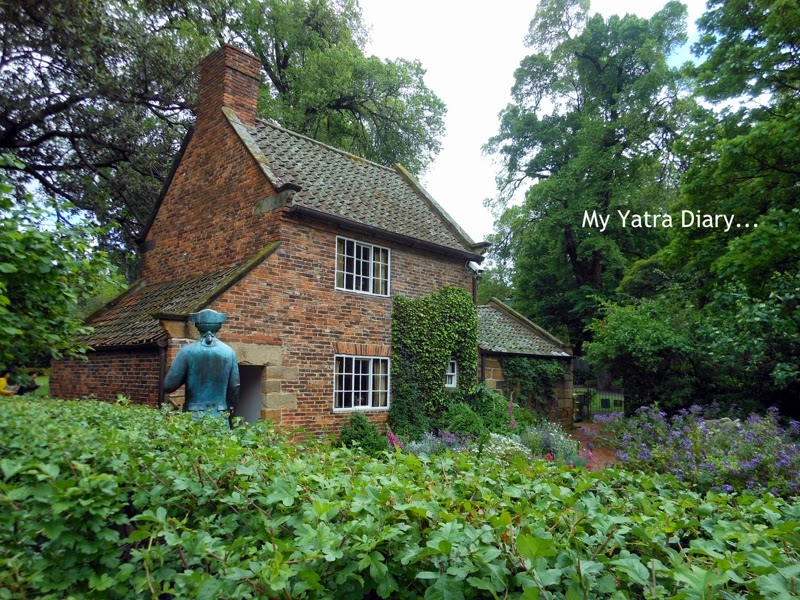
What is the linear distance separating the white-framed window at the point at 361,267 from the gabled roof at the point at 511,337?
487 centimetres

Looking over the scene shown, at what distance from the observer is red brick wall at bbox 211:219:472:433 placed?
422 inches

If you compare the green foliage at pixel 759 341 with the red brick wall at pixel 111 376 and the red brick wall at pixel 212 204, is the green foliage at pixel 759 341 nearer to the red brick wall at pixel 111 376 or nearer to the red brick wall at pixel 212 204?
the red brick wall at pixel 212 204

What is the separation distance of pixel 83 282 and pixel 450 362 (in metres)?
10.5

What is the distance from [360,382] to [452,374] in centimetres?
347

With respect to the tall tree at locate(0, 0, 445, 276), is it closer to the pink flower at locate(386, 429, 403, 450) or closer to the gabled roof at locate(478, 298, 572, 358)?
the pink flower at locate(386, 429, 403, 450)

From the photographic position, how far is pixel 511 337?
19.4 m

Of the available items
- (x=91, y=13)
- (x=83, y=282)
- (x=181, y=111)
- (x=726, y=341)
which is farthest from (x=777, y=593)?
(x=181, y=111)

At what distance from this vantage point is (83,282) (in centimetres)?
651

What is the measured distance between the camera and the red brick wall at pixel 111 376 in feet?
34.0

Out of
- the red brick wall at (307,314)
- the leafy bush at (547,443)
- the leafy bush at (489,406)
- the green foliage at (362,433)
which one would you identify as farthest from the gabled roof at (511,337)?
the green foliage at (362,433)

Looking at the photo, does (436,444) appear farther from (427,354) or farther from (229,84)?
(229,84)

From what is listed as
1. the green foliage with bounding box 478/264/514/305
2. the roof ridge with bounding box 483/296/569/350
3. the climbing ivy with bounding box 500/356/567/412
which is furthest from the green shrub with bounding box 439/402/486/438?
the green foliage with bounding box 478/264/514/305

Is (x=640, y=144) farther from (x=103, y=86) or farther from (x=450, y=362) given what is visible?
(x=103, y=86)

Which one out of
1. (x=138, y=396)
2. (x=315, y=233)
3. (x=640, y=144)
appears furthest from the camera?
(x=640, y=144)
